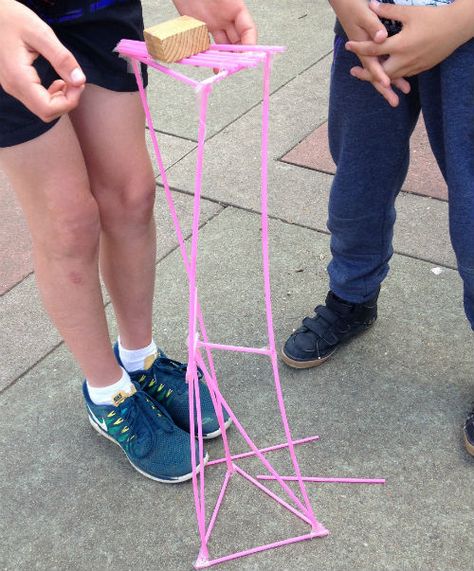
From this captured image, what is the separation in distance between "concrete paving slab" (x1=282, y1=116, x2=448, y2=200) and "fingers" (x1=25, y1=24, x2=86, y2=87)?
1975mm

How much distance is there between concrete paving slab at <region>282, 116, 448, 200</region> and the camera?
2893 mm

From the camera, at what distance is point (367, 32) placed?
1.56 meters

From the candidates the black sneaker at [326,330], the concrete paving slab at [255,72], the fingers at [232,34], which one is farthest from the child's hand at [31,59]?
the concrete paving slab at [255,72]

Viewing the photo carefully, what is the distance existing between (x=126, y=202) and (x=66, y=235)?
195 millimetres

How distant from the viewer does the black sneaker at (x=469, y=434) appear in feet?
5.99

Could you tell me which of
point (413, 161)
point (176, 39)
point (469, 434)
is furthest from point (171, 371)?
point (413, 161)

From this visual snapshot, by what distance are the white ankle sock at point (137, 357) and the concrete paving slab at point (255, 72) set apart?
170 cm

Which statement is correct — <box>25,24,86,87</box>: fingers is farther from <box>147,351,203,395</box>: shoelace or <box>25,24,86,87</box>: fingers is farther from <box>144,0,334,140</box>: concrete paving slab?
<box>144,0,334,140</box>: concrete paving slab

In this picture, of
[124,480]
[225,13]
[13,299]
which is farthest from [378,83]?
[13,299]

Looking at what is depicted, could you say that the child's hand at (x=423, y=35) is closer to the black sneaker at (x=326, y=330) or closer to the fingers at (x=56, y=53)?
the fingers at (x=56, y=53)

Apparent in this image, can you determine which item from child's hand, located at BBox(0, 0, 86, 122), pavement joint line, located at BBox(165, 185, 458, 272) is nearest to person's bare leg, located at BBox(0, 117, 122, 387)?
child's hand, located at BBox(0, 0, 86, 122)

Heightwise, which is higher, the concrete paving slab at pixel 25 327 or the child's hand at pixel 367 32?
the child's hand at pixel 367 32

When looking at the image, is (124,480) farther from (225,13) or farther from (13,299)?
(225,13)

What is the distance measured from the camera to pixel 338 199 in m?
1.99
